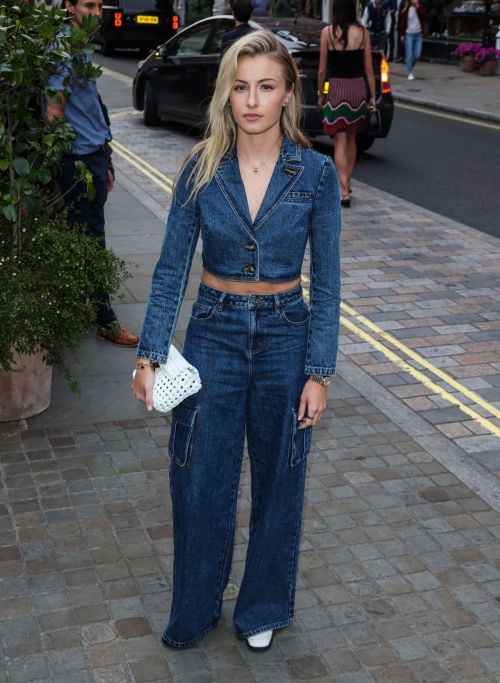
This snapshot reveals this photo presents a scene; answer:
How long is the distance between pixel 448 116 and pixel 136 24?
13411 millimetres

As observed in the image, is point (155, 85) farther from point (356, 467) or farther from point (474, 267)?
point (356, 467)

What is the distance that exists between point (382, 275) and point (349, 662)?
211 inches

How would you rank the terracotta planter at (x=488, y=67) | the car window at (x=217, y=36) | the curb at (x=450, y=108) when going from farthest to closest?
the terracotta planter at (x=488, y=67) → the curb at (x=450, y=108) → the car window at (x=217, y=36)

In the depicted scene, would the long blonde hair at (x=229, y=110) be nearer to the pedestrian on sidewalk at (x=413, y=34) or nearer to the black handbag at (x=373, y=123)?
the black handbag at (x=373, y=123)

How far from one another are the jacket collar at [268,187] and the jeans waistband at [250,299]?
0.74ft

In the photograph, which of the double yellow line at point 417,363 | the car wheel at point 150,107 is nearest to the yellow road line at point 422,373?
the double yellow line at point 417,363

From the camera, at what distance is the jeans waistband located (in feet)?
11.8

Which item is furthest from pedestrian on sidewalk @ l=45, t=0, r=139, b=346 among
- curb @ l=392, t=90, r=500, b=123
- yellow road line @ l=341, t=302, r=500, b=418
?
curb @ l=392, t=90, r=500, b=123

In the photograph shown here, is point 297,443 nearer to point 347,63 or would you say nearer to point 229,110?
point 229,110

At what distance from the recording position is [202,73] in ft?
48.8

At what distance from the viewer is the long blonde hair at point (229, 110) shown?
3.46 meters

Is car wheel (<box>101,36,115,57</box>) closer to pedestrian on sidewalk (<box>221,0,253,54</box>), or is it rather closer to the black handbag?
pedestrian on sidewalk (<box>221,0,253,54</box>)

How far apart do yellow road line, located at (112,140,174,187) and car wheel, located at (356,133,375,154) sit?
9.41 feet

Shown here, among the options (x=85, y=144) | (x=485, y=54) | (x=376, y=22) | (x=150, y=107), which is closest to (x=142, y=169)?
(x=150, y=107)
